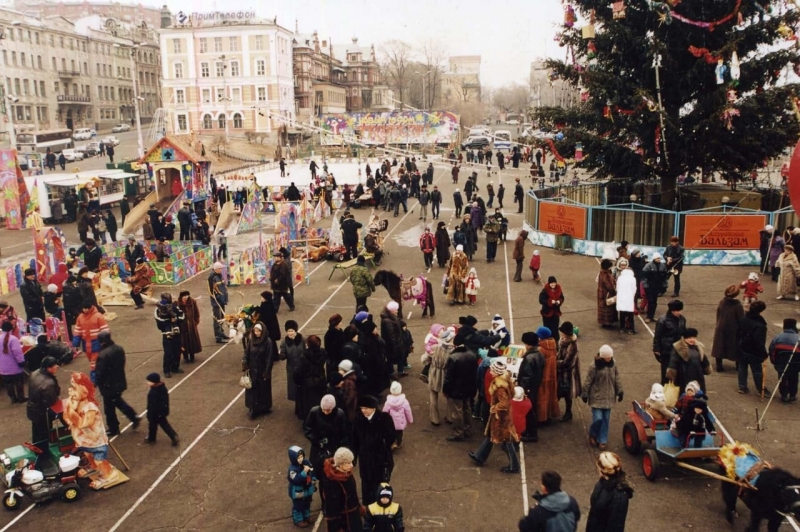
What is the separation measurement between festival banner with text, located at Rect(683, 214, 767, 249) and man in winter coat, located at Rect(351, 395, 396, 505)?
51.4 feet

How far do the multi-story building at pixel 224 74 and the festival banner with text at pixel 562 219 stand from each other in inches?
2412

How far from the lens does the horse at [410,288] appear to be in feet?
43.0

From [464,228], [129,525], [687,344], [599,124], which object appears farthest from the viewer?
[599,124]

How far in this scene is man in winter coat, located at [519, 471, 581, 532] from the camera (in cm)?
543

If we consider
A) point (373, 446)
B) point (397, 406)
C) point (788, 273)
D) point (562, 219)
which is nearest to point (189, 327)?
point (397, 406)

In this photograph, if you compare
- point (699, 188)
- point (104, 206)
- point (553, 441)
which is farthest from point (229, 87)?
point (553, 441)

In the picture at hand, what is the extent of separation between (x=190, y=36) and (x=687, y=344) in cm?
8264

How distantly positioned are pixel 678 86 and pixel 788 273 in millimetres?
9228

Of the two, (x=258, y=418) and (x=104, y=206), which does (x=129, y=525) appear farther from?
(x=104, y=206)

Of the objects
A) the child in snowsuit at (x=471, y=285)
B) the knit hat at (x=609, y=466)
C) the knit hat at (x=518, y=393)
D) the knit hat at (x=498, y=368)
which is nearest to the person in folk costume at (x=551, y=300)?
the child in snowsuit at (x=471, y=285)

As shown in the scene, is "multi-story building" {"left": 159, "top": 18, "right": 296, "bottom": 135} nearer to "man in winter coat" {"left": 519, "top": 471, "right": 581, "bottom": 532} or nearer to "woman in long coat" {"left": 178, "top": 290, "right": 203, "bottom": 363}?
"woman in long coat" {"left": 178, "top": 290, "right": 203, "bottom": 363}

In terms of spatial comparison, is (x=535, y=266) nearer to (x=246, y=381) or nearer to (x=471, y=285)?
(x=471, y=285)

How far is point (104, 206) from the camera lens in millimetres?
34094

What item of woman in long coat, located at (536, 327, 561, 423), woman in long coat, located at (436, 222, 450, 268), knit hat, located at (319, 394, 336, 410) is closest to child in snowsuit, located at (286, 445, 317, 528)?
knit hat, located at (319, 394, 336, 410)
